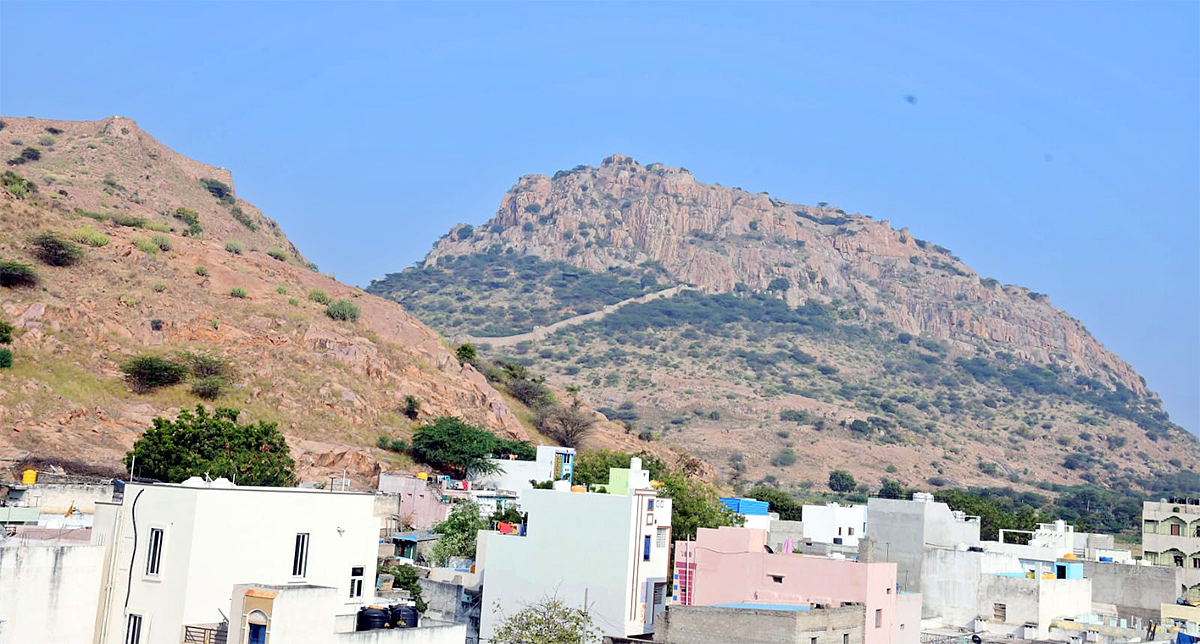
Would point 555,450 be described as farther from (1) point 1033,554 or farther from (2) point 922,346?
(2) point 922,346

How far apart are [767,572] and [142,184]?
9086 cm

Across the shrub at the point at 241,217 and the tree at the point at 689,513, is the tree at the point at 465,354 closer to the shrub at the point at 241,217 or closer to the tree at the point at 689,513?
the tree at the point at 689,513

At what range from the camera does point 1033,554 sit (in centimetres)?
5175

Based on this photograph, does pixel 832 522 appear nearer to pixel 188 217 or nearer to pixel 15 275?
pixel 15 275

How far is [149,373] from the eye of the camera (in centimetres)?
5747

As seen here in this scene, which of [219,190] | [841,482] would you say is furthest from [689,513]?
[219,190]

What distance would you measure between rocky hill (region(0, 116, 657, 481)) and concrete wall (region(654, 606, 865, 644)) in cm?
2886

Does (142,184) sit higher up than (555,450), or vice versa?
(142,184)

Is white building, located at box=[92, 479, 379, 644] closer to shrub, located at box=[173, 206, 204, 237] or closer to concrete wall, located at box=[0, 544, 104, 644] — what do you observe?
concrete wall, located at box=[0, 544, 104, 644]

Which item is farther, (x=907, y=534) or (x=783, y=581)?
(x=907, y=534)

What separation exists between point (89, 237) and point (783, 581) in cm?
5276

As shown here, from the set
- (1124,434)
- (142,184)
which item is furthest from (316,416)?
(1124,434)

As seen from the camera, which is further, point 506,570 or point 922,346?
point 922,346

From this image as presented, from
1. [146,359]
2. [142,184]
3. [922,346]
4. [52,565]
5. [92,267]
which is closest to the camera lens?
[52,565]
